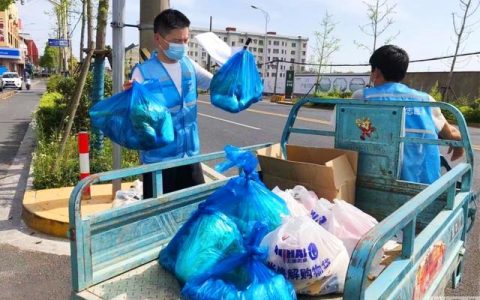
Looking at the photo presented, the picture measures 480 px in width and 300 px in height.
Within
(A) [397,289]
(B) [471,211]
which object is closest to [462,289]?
(B) [471,211]

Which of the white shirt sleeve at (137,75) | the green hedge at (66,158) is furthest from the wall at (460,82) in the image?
the white shirt sleeve at (137,75)

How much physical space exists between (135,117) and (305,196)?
1.08m

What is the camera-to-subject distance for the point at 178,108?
114 inches

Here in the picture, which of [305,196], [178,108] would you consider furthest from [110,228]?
[305,196]

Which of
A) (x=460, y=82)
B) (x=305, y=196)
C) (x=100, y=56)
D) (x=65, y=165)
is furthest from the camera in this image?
(x=460, y=82)

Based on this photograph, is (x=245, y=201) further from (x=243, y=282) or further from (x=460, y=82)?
(x=460, y=82)

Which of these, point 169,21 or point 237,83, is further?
point 169,21

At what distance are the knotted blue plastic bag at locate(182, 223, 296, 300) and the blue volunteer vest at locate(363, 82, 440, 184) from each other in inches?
64.0

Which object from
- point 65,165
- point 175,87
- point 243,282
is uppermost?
point 175,87

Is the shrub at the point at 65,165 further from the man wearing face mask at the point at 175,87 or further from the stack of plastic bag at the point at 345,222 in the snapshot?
the stack of plastic bag at the point at 345,222

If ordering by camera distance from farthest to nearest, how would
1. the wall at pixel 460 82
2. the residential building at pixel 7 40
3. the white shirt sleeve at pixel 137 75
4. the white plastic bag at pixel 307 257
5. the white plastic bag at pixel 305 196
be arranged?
the residential building at pixel 7 40, the wall at pixel 460 82, the white shirt sleeve at pixel 137 75, the white plastic bag at pixel 305 196, the white plastic bag at pixel 307 257

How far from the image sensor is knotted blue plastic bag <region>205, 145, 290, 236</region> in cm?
214

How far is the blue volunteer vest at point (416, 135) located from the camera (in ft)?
9.78

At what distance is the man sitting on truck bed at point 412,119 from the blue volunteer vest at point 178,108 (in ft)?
4.06
